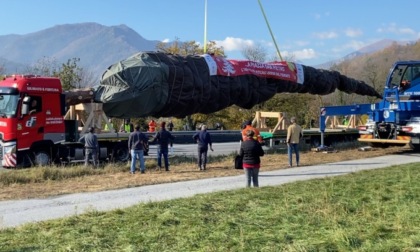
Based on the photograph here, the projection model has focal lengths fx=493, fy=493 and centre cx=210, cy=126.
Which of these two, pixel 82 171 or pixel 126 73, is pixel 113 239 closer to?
pixel 82 171

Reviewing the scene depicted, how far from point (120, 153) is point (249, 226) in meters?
13.0

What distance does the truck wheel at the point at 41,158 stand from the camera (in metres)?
16.9

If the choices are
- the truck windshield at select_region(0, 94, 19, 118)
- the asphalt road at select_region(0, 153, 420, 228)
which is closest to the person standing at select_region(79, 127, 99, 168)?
the truck windshield at select_region(0, 94, 19, 118)

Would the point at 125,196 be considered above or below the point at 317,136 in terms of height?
below

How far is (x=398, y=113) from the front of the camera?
67.9ft

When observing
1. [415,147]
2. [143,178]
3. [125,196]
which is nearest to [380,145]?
[415,147]

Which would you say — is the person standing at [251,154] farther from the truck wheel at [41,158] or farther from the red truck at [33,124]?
the truck wheel at [41,158]

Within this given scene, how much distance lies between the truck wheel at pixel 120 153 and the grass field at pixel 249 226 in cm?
975

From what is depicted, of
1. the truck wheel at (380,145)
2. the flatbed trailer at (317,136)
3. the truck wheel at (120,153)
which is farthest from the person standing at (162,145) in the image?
the truck wheel at (380,145)

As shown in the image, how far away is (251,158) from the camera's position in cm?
1132

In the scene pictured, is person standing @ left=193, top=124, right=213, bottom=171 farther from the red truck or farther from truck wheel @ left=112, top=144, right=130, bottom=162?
the red truck

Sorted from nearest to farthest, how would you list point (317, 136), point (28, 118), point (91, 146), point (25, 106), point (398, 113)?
point (25, 106) → point (28, 118) → point (91, 146) → point (398, 113) → point (317, 136)

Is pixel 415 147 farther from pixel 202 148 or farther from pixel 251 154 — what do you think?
pixel 251 154

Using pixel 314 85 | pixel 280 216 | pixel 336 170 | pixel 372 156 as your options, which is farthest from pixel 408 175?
pixel 314 85
